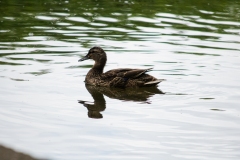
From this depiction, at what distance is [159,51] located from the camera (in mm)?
14555

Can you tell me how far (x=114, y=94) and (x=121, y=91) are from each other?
330 mm

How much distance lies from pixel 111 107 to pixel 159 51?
16.1ft

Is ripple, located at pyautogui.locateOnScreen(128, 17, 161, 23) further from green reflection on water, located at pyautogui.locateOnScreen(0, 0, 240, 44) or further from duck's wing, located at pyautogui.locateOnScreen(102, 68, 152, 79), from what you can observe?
duck's wing, located at pyautogui.locateOnScreen(102, 68, 152, 79)

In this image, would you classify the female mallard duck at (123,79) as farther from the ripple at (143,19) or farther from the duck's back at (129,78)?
the ripple at (143,19)

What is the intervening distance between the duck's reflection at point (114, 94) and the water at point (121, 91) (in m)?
0.02

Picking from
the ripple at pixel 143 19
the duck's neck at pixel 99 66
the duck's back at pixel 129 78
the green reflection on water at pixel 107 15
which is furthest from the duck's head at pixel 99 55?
the ripple at pixel 143 19

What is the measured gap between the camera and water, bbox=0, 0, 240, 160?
7.70 m

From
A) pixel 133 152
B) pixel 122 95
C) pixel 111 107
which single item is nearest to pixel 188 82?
pixel 122 95

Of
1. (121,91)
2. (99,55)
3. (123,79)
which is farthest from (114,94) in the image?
(99,55)

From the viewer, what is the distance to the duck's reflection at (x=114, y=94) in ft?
33.0

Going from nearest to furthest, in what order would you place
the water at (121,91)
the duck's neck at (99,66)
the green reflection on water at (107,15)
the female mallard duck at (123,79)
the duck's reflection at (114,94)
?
the water at (121,91) → the duck's reflection at (114,94) → the female mallard duck at (123,79) → the duck's neck at (99,66) → the green reflection on water at (107,15)

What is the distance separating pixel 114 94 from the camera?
11211mm

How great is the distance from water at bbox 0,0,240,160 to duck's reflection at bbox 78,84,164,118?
2cm

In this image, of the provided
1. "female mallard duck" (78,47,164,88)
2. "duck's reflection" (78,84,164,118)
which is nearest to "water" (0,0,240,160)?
"duck's reflection" (78,84,164,118)
